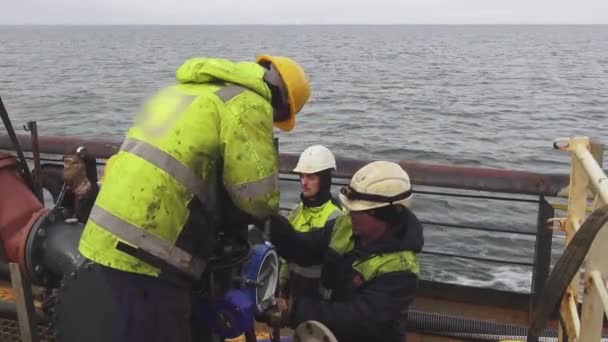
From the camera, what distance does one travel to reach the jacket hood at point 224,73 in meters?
2.35

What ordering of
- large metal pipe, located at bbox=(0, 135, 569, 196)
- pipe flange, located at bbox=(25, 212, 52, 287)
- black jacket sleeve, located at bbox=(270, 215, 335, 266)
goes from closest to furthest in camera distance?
pipe flange, located at bbox=(25, 212, 52, 287) < black jacket sleeve, located at bbox=(270, 215, 335, 266) < large metal pipe, located at bbox=(0, 135, 569, 196)

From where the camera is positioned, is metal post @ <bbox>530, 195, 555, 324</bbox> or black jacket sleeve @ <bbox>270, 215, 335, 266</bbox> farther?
metal post @ <bbox>530, 195, 555, 324</bbox>

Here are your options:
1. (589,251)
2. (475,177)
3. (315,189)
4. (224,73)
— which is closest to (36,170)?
(315,189)

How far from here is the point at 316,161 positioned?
3854mm

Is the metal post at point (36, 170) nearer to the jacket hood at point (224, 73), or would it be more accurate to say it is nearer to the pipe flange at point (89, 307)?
the pipe flange at point (89, 307)

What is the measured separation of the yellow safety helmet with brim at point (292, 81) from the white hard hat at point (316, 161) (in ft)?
4.07

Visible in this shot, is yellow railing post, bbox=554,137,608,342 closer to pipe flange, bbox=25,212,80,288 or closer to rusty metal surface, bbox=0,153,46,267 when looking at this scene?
Answer: pipe flange, bbox=25,212,80,288

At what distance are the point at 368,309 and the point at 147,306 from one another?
80 centimetres

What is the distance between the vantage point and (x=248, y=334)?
2604mm

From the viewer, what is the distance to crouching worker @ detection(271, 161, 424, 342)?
258cm

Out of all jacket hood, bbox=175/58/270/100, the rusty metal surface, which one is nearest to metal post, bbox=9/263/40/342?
the rusty metal surface

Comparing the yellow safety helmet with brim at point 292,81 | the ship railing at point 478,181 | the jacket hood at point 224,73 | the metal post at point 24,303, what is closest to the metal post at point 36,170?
the ship railing at point 478,181

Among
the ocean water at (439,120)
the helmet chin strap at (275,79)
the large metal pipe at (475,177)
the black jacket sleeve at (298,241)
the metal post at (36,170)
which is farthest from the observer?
the ocean water at (439,120)

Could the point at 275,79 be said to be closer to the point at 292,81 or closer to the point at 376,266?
the point at 292,81
